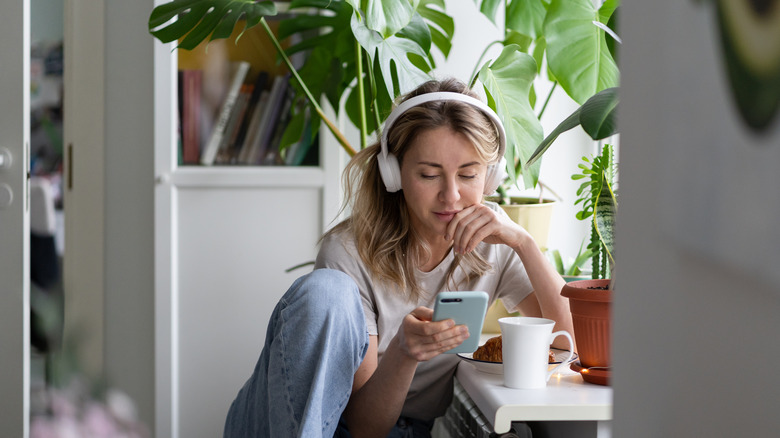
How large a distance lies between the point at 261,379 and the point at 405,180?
0.42 m

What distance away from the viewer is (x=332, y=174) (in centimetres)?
197

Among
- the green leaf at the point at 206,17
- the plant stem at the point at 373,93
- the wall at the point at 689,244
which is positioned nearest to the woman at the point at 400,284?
the plant stem at the point at 373,93

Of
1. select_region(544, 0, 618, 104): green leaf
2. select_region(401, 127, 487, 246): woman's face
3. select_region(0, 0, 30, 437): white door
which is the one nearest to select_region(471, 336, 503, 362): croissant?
select_region(401, 127, 487, 246): woman's face

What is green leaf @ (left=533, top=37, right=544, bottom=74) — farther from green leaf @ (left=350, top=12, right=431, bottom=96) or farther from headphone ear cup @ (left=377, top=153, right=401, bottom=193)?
headphone ear cup @ (left=377, top=153, right=401, bottom=193)

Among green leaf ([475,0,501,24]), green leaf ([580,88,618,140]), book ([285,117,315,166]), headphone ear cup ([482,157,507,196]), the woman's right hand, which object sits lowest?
the woman's right hand

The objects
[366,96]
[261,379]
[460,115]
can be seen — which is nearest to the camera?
[261,379]

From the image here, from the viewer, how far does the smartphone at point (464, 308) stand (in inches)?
39.2

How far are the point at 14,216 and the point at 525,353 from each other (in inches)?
46.2

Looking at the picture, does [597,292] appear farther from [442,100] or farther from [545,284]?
[442,100]

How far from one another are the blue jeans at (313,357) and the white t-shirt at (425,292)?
0.20 m

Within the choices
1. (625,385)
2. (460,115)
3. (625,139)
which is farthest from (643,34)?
(460,115)

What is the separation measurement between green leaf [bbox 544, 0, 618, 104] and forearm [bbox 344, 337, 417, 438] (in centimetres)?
59

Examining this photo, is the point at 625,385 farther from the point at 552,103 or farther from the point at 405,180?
the point at 552,103

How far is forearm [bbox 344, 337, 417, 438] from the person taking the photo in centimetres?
113
